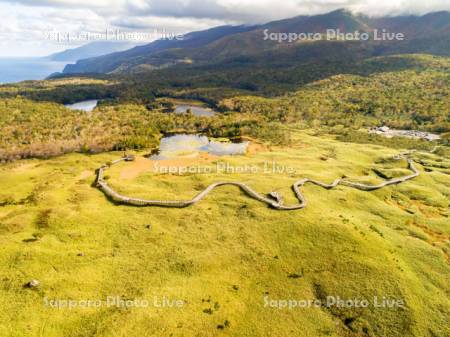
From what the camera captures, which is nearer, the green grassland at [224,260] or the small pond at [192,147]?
the green grassland at [224,260]

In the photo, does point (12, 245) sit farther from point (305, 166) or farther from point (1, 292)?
point (305, 166)

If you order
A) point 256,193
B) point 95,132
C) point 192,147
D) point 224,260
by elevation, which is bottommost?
point 224,260

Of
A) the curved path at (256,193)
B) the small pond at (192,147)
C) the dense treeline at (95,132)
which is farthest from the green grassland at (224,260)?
the small pond at (192,147)

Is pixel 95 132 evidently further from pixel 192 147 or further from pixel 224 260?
pixel 224 260

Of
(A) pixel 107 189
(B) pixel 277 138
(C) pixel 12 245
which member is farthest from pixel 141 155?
(C) pixel 12 245

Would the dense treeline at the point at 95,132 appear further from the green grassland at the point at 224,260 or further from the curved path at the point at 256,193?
the green grassland at the point at 224,260

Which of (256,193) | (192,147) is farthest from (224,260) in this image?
(192,147)

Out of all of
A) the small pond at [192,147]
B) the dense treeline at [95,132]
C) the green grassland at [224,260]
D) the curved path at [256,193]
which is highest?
the dense treeline at [95,132]
